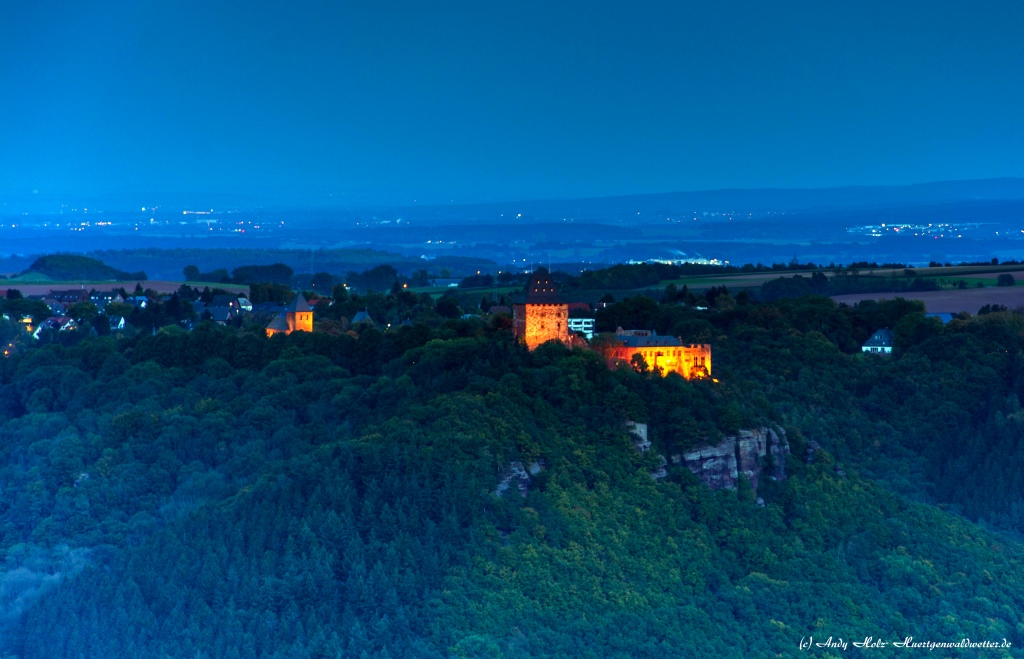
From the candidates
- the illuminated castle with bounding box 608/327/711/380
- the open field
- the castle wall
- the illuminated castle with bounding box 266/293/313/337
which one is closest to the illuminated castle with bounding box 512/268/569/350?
the illuminated castle with bounding box 608/327/711/380

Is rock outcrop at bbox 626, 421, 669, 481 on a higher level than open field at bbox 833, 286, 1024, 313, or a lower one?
lower


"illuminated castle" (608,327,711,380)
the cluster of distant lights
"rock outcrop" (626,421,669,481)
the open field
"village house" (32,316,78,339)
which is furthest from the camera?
the cluster of distant lights

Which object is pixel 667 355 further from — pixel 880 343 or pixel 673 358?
pixel 880 343

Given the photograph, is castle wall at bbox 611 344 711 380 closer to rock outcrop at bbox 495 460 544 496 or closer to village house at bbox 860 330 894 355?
rock outcrop at bbox 495 460 544 496

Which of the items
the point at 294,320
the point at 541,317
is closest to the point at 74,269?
the point at 294,320

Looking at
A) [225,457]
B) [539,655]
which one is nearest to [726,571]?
[539,655]

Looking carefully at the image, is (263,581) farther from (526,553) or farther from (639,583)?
(639,583)

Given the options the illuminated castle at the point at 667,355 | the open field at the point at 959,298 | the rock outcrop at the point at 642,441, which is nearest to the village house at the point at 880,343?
the open field at the point at 959,298
